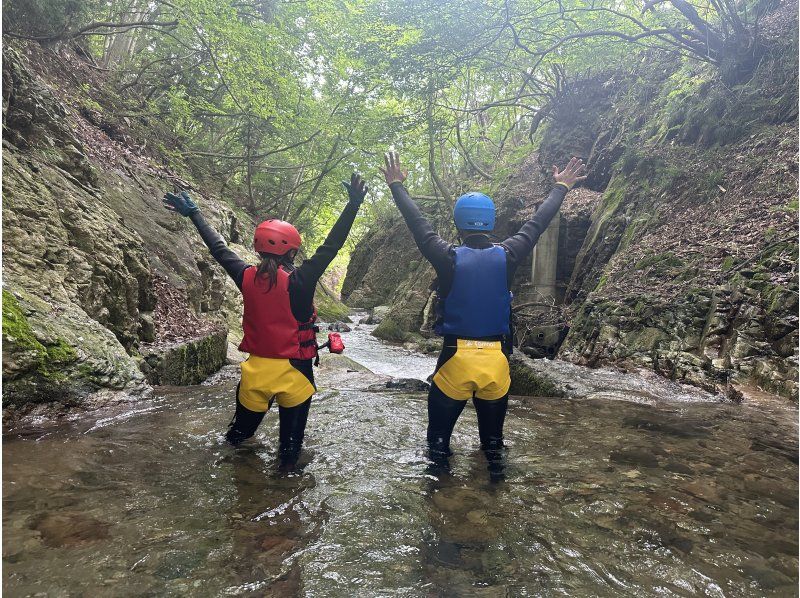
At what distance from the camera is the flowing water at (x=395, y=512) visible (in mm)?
1930

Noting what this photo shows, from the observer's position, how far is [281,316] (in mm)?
3268

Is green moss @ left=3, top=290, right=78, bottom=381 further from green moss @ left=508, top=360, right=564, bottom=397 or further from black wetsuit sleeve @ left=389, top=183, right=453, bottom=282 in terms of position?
green moss @ left=508, top=360, right=564, bottom=397

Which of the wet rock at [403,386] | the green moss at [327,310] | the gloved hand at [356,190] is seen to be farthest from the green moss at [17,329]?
the green moss at [327,310]

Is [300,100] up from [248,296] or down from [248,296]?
up

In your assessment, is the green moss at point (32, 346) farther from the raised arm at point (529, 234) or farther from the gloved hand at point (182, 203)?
the raised arm at point (529, 234)

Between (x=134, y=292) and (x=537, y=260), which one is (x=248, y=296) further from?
(x=537, y=260)

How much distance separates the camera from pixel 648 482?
301 cm

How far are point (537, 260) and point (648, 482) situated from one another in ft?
36.9

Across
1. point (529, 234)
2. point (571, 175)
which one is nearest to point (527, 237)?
point (529, 234)

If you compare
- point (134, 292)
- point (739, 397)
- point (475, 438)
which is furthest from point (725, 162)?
point (134, 292)

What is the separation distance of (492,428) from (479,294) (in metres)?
1.10

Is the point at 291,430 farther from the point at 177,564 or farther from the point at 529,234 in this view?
the point at 529,234

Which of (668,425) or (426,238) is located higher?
(426,238)

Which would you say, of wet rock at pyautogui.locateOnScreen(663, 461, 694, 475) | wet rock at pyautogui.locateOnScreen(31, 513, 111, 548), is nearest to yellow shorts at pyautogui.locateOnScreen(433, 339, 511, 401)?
wet rock at pyautogui.locateOnScreen(663, 461, 694, 475)
